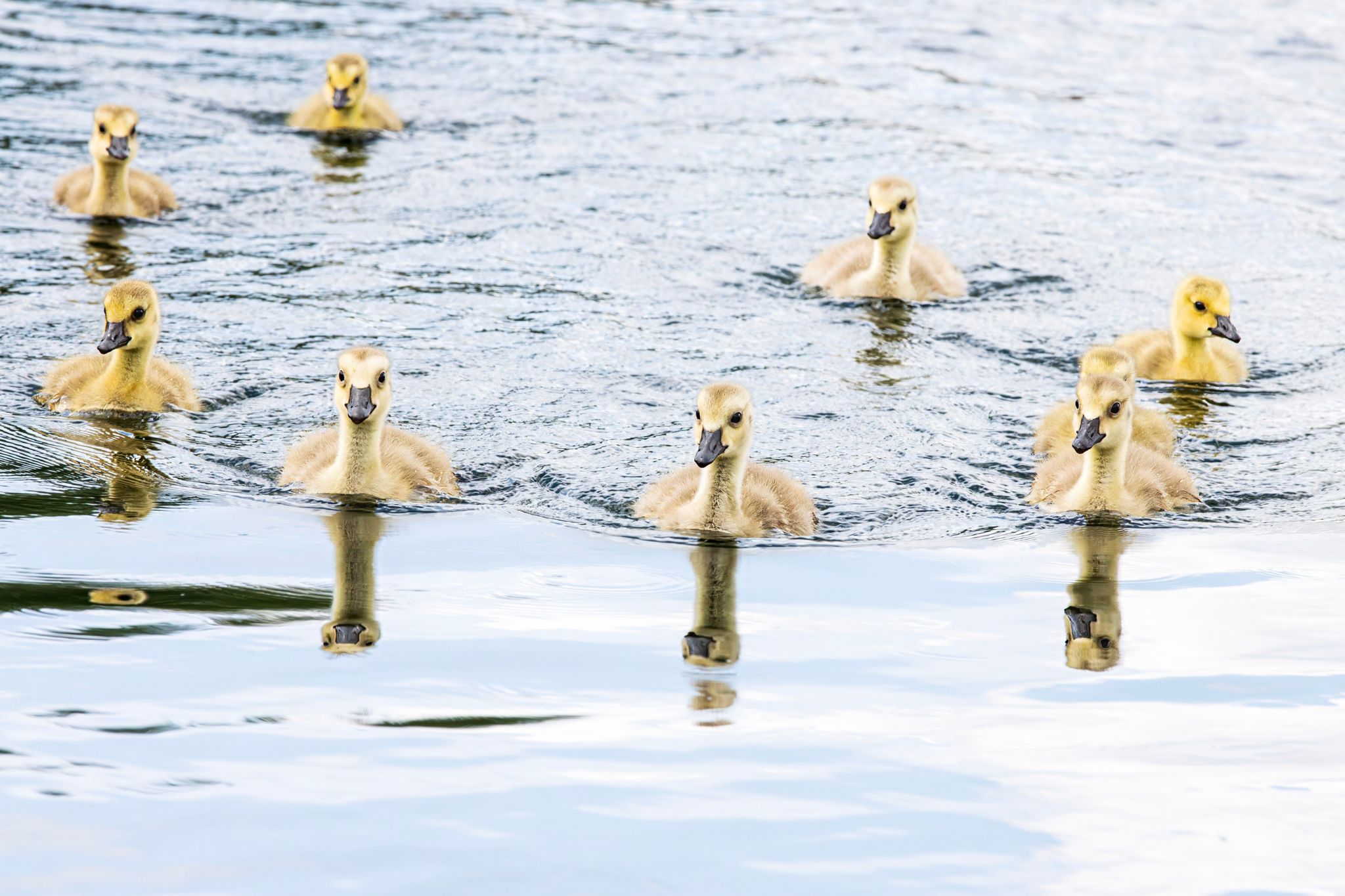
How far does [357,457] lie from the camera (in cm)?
826

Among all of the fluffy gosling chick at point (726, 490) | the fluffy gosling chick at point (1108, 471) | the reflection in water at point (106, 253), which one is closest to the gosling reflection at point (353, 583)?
the fluffy gosling chick at point (726, 490)

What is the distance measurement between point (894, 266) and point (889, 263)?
34mm

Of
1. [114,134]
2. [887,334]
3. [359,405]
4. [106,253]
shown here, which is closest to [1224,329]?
[887,334]

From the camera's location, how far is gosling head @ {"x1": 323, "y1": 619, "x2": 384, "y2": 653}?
6445 millimetres

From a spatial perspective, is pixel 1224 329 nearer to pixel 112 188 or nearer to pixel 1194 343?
pixel 1194 343

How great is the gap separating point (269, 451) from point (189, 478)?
605 millimetres

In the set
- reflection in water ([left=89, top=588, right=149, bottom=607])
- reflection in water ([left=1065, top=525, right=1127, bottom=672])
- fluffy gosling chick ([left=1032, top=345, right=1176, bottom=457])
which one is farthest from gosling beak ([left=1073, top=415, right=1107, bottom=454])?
reflection in water ([left=89, top=588, right=149, bottom=607])

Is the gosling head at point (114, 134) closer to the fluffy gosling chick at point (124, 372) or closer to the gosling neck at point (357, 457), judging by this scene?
the fluffy gosling chick at point (124, 372)

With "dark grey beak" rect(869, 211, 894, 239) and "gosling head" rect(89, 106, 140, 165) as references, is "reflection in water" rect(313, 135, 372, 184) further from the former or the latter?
"dark grey beak" rect(869, 211, 894, 239)

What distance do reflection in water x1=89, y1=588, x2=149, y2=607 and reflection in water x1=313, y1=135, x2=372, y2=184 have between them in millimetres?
7525

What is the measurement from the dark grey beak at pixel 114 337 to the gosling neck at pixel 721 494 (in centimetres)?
→ 300

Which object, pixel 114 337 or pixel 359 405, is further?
pixel 114 337

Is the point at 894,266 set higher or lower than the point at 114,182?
lower

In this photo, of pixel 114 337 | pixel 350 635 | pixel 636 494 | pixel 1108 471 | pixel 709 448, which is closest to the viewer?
pixel 350 635
